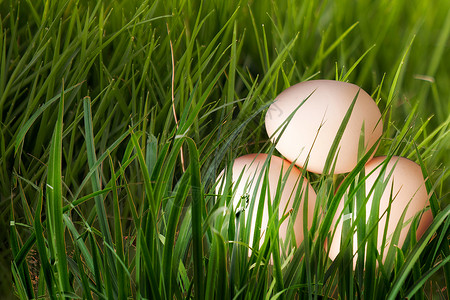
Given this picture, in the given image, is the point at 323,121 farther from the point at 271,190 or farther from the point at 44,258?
the point at 44,258

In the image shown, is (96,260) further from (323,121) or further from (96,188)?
(323,121)

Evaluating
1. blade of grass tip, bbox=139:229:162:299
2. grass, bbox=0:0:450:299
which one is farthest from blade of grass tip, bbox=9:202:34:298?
blade of grass tip, bbox=139:229:162:299

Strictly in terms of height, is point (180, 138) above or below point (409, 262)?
above

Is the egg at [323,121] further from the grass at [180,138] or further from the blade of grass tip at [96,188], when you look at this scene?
the blade of grass tip at [96,188]

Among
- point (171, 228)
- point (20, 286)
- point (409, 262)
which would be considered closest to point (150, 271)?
point (171, 228)

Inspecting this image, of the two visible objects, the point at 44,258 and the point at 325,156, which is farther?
the point at 325,156

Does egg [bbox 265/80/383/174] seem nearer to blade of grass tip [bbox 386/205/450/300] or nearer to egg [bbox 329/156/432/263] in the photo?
egg [bbox 329/156/432/263]

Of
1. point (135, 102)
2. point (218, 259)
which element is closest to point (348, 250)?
point (218, 259)

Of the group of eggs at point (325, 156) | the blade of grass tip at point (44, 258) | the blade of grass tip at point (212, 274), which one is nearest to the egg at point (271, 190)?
the group of eggs at point (325, 156)
